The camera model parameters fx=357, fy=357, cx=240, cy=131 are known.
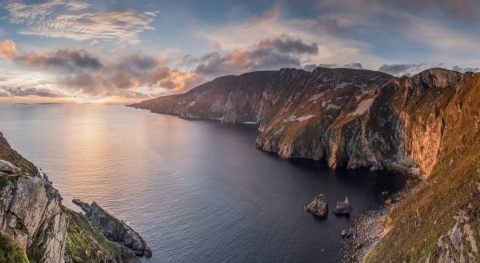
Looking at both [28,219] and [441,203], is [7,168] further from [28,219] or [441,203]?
[441,203]

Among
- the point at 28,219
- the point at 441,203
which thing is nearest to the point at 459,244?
the point at 441,203

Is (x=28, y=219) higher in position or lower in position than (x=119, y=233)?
higher

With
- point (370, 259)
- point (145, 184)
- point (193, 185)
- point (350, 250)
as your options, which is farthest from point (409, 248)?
point (145, 184)

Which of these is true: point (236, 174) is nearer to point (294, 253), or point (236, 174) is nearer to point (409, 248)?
point (294, 253)

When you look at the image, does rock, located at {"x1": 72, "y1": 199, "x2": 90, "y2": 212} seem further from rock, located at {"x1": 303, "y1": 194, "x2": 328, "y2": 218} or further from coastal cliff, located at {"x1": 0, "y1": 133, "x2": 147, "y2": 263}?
coastal cliff, located at {"x1": 0, "y1": 133, "x2": 147, "y2": 263}

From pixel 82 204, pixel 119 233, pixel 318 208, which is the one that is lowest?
pixel 82 204
